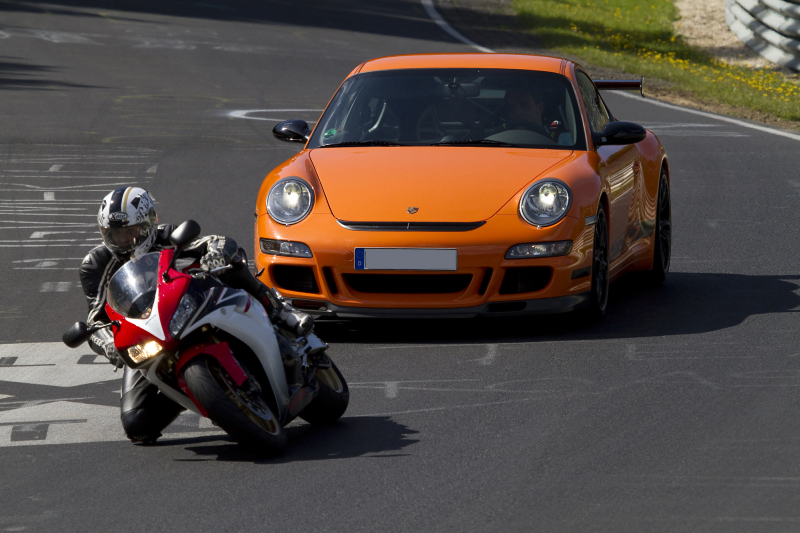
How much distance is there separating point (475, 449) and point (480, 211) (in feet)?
7.10

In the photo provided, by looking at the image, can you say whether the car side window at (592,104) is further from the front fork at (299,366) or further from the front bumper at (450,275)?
the front fork at (299,366)

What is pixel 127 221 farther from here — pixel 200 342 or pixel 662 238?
pixel 662 238

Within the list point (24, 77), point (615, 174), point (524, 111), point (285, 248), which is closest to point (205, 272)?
point (285, 248)

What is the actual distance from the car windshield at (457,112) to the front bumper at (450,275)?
103 cm

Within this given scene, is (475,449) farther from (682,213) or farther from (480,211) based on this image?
(682,213)

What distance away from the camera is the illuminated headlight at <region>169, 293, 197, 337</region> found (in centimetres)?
472

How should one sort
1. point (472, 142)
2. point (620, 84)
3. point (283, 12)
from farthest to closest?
1. point (283, 12)
2. point (620, 84)
3. point (472, 142)

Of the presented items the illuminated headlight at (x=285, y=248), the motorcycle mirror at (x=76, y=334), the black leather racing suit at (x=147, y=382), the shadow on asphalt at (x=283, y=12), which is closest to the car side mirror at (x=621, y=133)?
the illuminated headlight at (x=285, y=248)

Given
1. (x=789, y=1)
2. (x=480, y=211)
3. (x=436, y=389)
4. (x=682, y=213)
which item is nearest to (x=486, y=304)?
(x=480, y=211)

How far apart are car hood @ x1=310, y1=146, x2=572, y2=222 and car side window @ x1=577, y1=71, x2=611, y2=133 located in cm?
71

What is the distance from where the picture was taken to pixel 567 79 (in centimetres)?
842

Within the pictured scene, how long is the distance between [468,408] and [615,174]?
2.76 meters

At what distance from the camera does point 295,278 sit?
7312mm

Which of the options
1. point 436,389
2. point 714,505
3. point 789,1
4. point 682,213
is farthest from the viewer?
point 789,1
